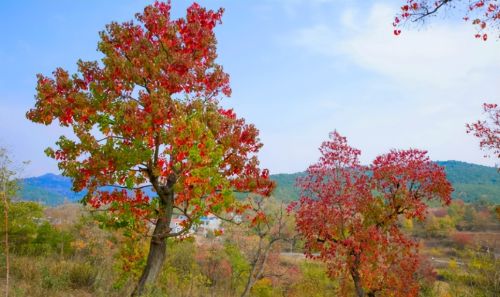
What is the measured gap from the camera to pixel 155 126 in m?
8.41

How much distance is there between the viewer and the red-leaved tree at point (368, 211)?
13.3 meters

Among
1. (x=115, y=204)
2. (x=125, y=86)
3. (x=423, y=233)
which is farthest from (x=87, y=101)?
(x=423, y=233)

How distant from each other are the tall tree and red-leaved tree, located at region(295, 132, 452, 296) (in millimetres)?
4263

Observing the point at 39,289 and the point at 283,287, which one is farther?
the point at 283,287

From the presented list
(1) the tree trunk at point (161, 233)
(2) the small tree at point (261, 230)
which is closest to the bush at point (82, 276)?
(1) the tree trunk at point (161, 233)

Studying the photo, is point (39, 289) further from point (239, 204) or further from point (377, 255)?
point (377, 255)

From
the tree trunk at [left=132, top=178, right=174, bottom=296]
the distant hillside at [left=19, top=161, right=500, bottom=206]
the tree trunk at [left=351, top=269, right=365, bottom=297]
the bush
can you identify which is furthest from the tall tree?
the distant hillside at [left=19, top=161, right=500, bottom=206]

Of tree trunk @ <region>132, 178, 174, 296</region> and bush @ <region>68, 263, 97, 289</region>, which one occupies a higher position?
tree trunk @ <region>132, 178, 174, 296</region>

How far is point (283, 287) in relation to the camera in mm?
35656

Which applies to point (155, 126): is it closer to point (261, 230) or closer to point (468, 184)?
point (261, 230)

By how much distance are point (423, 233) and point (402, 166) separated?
231 feet

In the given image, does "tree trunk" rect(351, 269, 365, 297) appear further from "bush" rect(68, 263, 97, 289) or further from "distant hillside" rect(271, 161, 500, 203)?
"distant hillside" rect(271, 161, 500, 203)

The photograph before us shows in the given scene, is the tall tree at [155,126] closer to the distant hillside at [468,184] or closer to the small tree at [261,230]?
the small tree at [261,230]

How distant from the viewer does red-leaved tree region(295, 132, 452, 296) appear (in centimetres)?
1330
